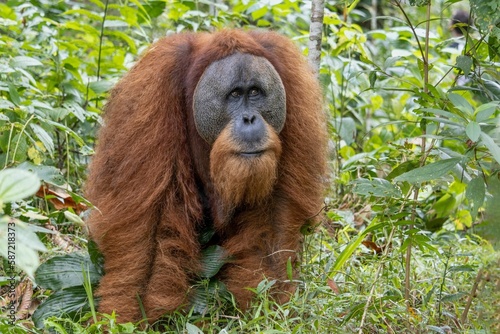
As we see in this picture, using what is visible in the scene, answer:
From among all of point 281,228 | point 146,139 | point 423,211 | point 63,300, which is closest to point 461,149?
point 423,211

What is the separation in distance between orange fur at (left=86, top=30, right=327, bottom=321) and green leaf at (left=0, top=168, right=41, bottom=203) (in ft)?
5.36

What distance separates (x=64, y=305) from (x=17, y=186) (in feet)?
5.53

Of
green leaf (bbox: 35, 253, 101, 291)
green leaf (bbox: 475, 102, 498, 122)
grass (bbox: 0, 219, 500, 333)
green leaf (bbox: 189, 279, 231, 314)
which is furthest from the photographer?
green leaf (bbox: 35, 253, 101, 291)

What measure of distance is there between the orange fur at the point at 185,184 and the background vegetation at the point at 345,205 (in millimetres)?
159

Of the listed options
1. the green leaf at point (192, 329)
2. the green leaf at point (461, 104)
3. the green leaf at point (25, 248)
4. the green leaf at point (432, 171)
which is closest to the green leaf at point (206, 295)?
the green leaf at point (192, 329)

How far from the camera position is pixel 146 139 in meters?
3.50

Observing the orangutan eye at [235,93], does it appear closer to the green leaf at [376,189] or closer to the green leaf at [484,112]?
the green leaf at [376,189]

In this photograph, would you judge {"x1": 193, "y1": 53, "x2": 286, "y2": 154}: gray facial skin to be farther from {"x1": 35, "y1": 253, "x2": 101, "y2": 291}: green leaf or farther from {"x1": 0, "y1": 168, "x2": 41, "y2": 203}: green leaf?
{"x1": 0, "y1": 168, "x2": 41, "y2": 203}: green leaf

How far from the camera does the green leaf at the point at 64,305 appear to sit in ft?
10.7

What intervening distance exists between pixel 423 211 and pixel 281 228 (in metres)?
1.30

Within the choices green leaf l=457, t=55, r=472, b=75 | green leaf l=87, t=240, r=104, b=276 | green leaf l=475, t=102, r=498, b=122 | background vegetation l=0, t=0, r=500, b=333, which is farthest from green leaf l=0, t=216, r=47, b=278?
green leaf l=457, t=55, r=472, b=75

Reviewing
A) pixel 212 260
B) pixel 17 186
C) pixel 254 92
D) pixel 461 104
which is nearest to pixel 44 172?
pixel 212 260

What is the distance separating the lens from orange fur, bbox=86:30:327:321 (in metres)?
3.44

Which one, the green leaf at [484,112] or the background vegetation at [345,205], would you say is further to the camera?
the background vegetation at [345,205]
